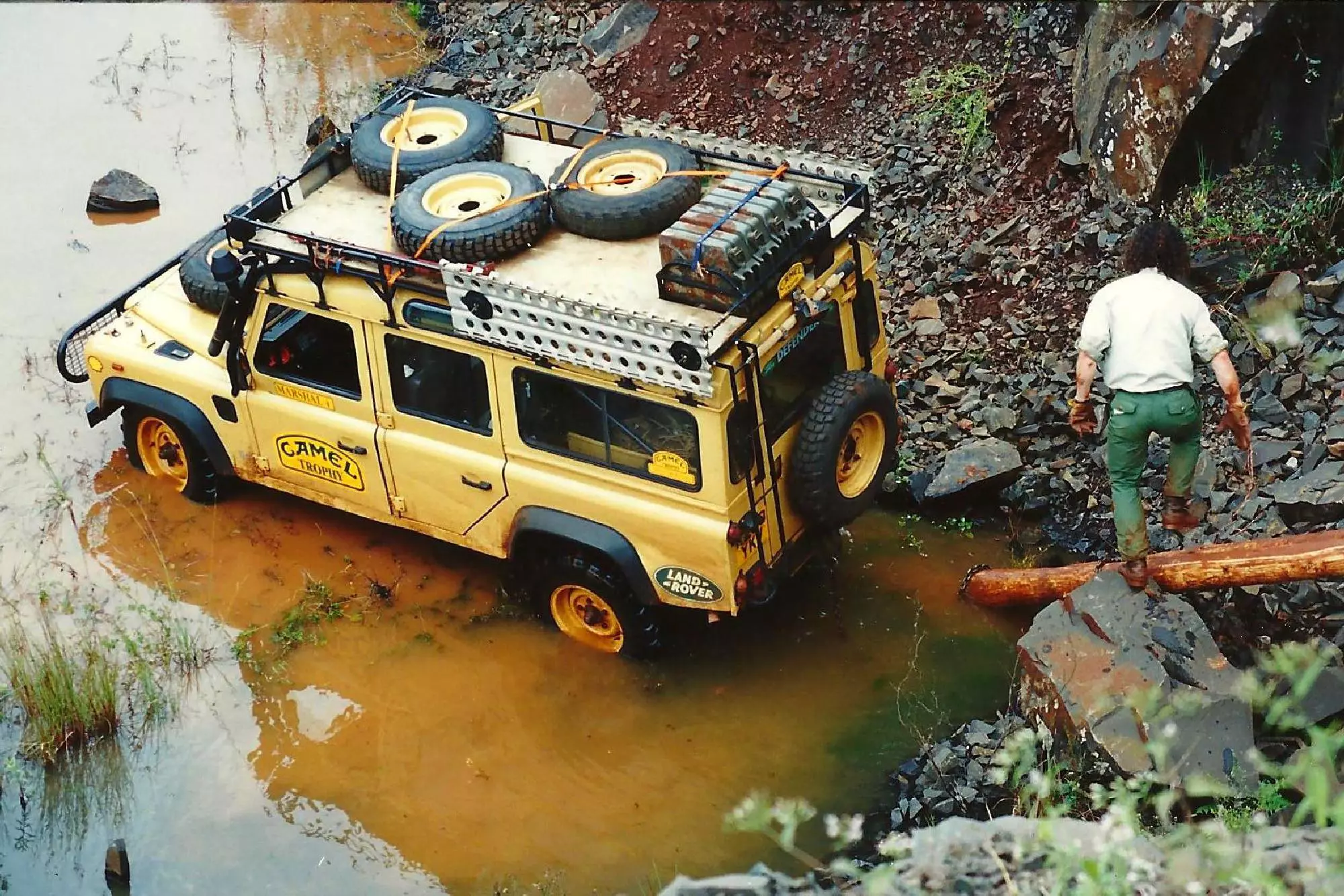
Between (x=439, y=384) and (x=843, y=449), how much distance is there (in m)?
2.03

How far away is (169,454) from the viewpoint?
27.6ft

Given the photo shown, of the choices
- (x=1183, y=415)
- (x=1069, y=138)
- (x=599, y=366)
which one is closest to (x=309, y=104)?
(x=1069, y=138)

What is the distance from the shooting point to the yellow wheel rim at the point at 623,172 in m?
6.85

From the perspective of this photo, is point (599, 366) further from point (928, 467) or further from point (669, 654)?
point (928, 467)

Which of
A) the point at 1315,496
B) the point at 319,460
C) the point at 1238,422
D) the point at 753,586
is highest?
the point at 1238,422

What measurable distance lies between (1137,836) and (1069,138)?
624cm

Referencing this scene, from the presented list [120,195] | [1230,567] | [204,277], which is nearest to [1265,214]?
[1230,567]

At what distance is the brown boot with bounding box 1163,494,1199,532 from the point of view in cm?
639

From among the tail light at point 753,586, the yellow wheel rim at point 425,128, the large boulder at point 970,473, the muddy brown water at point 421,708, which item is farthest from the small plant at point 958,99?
the tail light at point 753,586

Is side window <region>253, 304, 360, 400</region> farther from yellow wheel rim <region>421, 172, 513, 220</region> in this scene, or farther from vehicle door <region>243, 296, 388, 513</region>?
yellow wheel rim <region>421, 172, 513, 220</region>

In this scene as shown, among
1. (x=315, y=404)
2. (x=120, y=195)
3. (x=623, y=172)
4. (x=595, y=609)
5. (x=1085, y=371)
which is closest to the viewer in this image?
(x=1085, y=371)

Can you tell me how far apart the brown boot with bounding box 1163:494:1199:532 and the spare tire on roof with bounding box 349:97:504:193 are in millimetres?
3870

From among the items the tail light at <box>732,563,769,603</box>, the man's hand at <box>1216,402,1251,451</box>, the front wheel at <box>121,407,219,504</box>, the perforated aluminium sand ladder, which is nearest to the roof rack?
the perforated aluminium sand ladder

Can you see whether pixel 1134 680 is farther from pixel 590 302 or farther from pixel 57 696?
pixel 57 696
